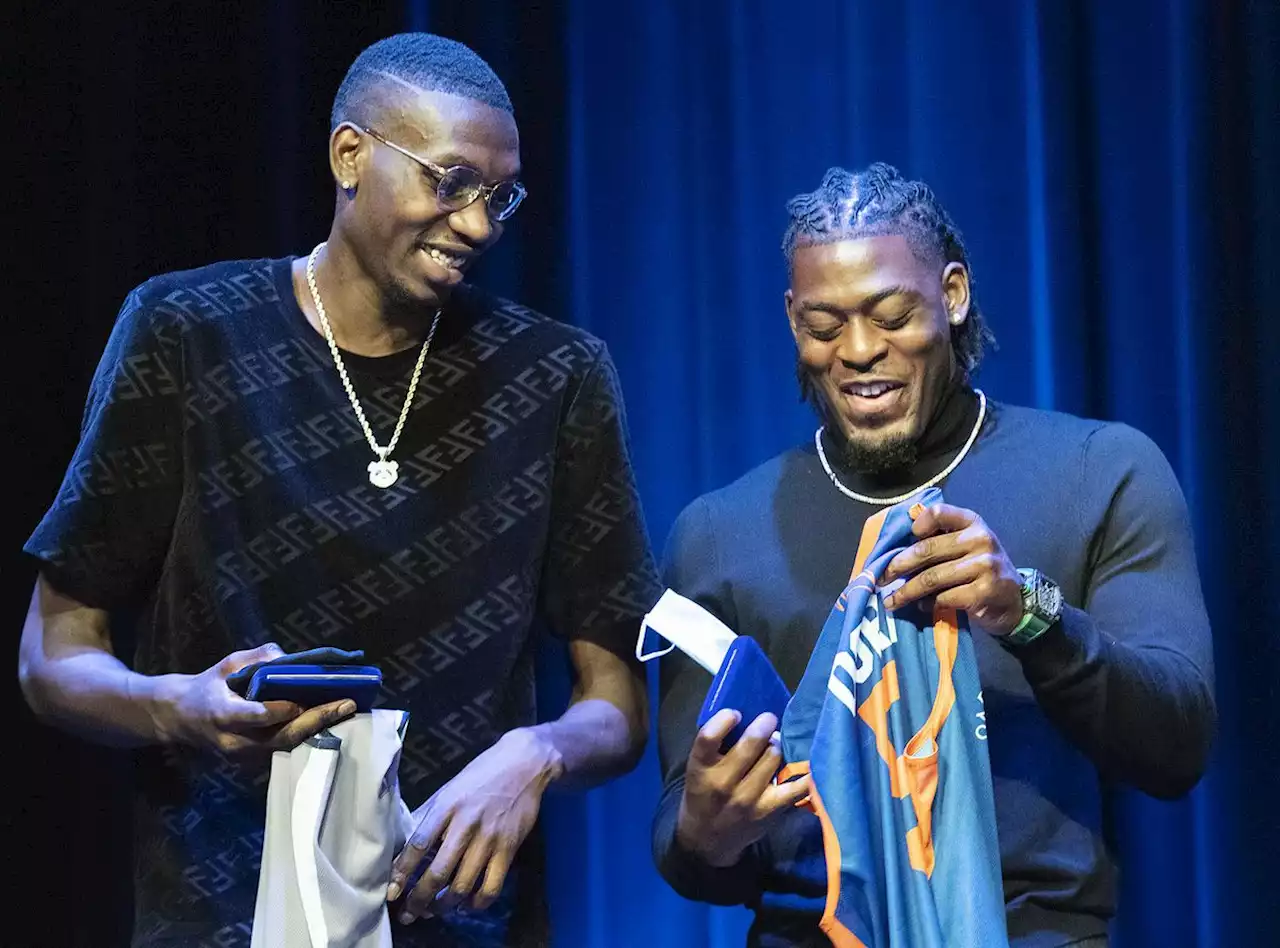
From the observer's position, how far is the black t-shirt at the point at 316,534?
2.18 meters

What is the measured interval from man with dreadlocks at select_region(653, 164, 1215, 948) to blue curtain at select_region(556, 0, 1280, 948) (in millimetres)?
597

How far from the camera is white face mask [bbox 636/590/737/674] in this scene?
6.61 feet

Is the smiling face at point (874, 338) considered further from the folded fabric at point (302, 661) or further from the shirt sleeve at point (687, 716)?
the folded fabric at point (302, 661)

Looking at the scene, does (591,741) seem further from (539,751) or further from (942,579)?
(942,579)

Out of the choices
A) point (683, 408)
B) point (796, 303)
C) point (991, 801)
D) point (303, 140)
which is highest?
point (303, 140)

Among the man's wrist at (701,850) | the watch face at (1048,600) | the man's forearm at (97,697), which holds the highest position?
the watch face at (1048,600)

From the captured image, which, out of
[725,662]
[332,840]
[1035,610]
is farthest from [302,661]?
[1035,610]

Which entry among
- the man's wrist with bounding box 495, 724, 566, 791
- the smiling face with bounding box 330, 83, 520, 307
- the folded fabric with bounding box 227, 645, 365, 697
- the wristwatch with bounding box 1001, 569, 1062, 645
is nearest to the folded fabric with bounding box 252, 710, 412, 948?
the folded fabric with bounding box 227, 645, 365, 697

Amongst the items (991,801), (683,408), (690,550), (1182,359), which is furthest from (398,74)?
(1182,359)

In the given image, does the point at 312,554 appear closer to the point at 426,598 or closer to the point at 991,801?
the point at 426,598

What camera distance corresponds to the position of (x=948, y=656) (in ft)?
6.43

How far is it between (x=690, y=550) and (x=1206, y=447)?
3.61 feet

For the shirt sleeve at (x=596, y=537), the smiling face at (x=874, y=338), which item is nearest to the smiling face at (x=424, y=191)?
the shirt sleeve at (x=596, y=537)

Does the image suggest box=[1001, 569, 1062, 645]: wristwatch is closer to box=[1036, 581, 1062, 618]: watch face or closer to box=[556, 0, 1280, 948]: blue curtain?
box=[1036, 581, 1062, 618]: watch face
